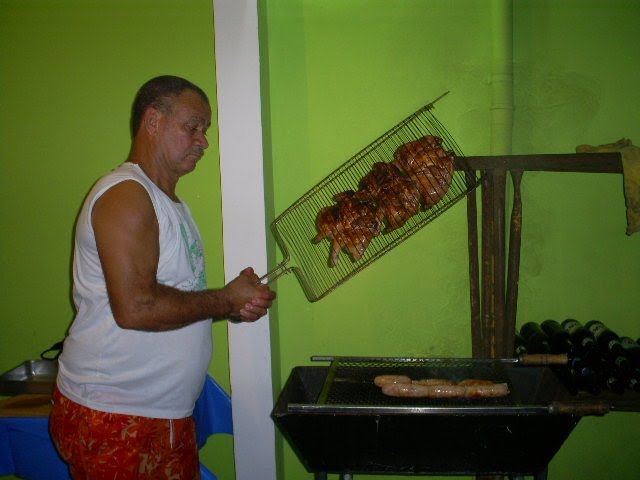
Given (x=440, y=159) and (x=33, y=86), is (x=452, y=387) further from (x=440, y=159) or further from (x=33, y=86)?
(x=33, y=86)

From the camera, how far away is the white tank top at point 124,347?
1665mm

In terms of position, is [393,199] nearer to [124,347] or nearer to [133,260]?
[133,260]

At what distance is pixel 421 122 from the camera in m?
2.68

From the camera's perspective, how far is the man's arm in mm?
1537

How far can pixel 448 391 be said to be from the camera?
2.08 m

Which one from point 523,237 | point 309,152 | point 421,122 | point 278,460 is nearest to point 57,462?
point 278,460

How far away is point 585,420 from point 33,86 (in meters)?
3.78

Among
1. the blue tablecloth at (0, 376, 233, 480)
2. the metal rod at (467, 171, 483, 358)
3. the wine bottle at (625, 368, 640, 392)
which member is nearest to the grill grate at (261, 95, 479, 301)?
the metal rod at (467, 171, 483, 358)

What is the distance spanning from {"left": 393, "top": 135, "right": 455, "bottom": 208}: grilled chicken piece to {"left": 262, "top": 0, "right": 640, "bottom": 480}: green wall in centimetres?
59

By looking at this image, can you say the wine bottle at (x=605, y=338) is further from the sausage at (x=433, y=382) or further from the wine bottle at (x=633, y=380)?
the sausage at (x=433, y=382)

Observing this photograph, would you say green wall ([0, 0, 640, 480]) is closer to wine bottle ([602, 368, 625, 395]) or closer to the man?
wine bottle ([602, 368, 625, 395])

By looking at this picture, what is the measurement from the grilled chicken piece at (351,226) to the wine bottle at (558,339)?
115 centimetres

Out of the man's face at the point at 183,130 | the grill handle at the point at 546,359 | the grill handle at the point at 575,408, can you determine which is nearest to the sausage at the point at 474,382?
the grill handle at the point at 546,359

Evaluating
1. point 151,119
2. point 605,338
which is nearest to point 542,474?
point 605,338
